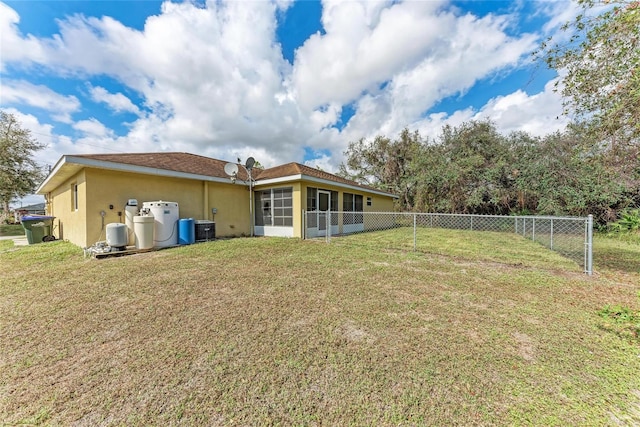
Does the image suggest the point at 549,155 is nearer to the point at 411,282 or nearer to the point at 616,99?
the point at 616,99

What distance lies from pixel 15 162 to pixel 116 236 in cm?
2139

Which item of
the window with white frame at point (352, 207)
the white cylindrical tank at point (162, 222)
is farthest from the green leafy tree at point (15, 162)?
the window with white frame at point (352, 207)

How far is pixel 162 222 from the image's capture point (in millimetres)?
7129

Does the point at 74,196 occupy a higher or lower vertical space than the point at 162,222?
higher

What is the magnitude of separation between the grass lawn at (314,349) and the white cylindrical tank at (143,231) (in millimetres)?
2095

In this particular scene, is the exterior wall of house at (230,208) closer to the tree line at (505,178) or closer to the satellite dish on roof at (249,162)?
the satellite dish on roof at (249,162)

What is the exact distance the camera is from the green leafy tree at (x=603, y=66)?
3.49m

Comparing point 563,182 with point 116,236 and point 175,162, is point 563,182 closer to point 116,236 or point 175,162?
point 175,162

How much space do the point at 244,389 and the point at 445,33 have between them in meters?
10.2

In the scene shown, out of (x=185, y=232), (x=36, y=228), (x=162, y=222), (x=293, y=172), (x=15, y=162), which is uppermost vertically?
(x=15, y=162)

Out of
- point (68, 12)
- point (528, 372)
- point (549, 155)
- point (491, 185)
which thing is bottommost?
point (528, 372)

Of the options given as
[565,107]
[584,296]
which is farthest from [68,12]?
[584,296]

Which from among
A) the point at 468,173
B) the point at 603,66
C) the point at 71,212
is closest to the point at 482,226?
the point at 468,173

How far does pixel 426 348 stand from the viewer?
7.43 feet
